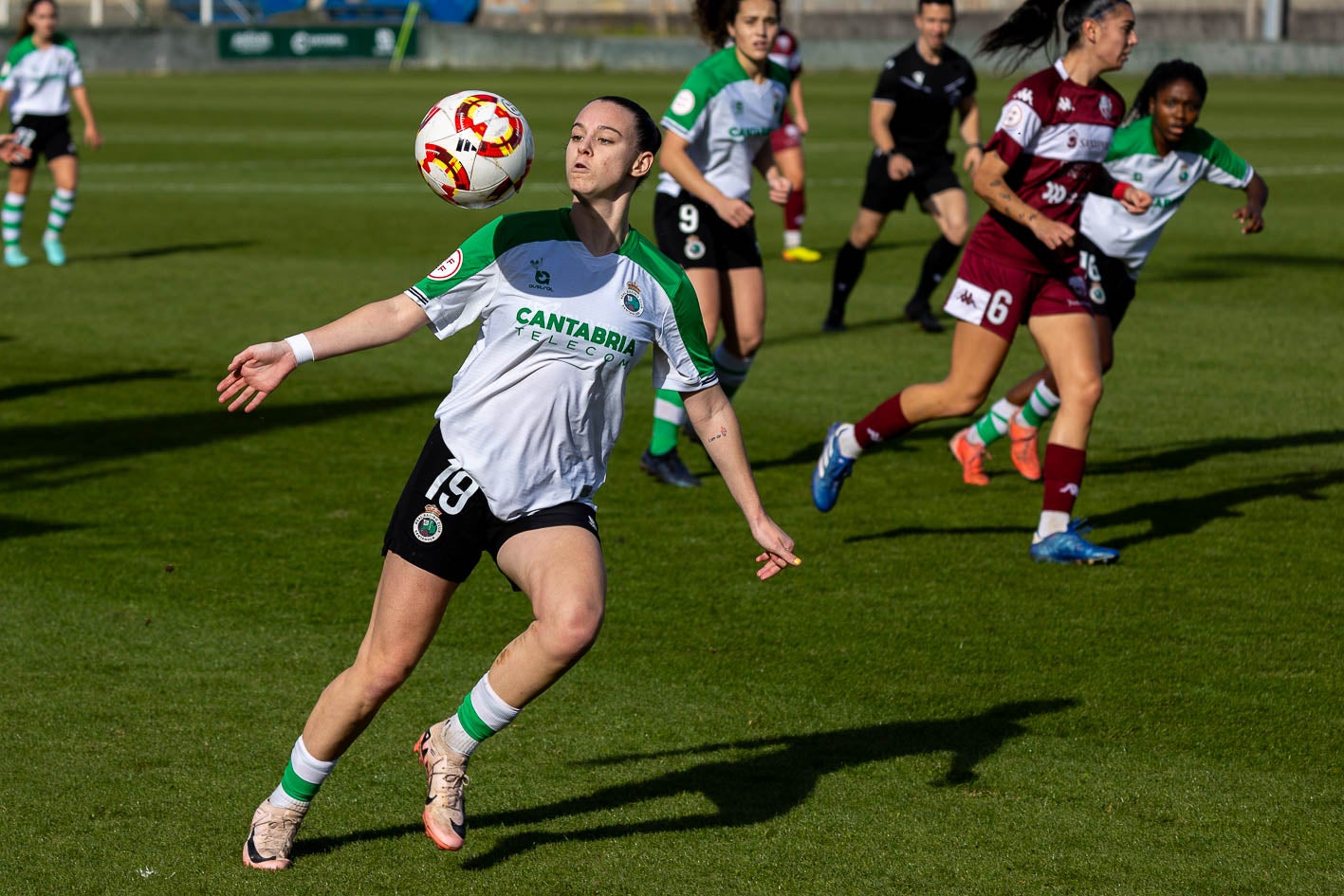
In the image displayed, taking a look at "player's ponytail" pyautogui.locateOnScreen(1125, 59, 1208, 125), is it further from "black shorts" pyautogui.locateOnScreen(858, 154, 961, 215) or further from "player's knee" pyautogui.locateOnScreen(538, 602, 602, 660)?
"black shorts" pyautogui.locateOnScreen(858, 154, 961, 215)

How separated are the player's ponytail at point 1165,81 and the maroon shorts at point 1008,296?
3.21 ft

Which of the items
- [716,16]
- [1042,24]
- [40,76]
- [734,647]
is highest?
[1042,24]

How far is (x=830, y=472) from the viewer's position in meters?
8.16

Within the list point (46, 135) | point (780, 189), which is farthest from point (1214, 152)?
point (46, 135)

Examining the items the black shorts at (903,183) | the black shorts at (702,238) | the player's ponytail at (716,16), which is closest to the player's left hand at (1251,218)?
the black shorts at (702,238)

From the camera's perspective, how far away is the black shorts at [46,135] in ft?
54.6

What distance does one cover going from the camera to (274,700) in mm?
5742

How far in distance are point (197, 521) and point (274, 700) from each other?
8.34ft

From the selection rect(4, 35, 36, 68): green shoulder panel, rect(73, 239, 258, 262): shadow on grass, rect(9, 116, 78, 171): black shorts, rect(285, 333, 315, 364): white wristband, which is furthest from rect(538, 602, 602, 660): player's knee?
rect(73, 239, 258, 262): shadow on grass

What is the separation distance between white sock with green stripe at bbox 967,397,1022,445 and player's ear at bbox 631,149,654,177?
16.0 ft

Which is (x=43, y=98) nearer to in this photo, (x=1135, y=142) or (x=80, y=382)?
(x=80, y=382)

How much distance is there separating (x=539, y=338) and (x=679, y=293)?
399mm

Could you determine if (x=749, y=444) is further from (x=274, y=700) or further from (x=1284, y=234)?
(x=1284, y=234)

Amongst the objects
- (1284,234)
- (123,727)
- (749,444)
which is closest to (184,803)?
(123,727)
